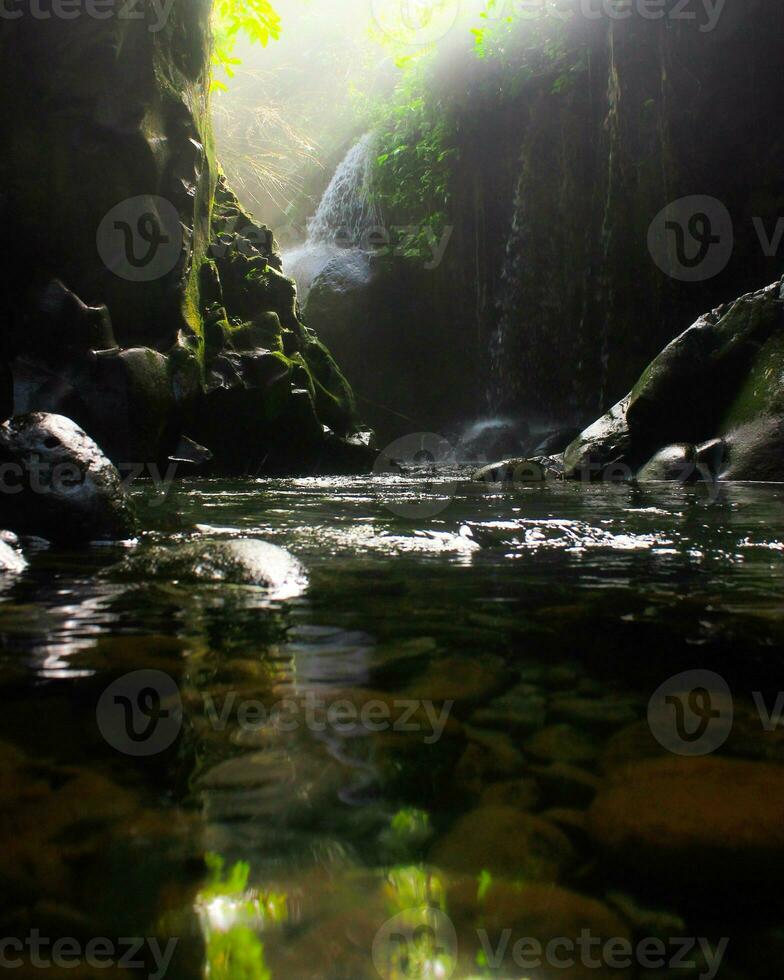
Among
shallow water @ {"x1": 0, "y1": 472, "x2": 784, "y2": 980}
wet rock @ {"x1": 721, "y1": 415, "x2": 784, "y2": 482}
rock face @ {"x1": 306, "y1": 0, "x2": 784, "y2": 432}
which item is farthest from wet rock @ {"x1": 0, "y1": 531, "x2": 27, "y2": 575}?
rock face @ {"x1": 306, "y1": 0, "x2": 784, "y2": 432}

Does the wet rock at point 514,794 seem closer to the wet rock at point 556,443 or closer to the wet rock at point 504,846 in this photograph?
the wet rock at point 504,846

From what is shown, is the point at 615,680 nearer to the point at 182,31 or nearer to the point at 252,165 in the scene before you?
the point at 182,31

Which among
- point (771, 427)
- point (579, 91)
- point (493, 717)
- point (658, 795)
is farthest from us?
point (579, 91)

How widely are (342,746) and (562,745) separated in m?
0.35

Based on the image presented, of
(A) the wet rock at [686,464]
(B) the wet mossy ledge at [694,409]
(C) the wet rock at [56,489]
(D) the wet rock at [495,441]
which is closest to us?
(C) the wet rock at [56,489]

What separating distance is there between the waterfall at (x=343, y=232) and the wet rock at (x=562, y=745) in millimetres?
15467

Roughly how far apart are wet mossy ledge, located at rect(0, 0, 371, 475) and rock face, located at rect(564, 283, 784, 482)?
4065 millimetres

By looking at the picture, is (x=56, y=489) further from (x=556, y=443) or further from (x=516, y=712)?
(x=556, y=443)

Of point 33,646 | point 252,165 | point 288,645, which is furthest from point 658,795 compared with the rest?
point 252,165

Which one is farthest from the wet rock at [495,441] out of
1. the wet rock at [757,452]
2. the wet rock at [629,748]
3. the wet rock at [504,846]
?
the wet rock at [504,846]

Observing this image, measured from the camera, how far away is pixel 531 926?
2.69 feet

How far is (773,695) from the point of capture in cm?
147

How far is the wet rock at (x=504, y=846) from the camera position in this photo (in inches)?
36.1

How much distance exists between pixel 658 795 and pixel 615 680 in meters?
0.51
